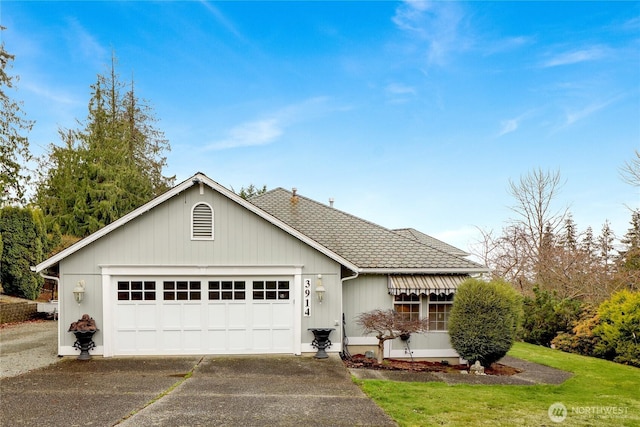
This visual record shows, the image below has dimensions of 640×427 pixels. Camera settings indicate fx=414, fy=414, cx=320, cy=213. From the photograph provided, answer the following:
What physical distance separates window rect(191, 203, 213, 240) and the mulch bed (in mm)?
5411

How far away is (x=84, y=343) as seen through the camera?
36.3ft

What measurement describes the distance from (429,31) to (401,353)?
12.8 metres

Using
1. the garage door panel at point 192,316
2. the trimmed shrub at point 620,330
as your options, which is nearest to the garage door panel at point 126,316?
the garage door panel at point 192,316

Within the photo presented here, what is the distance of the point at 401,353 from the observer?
12656mm

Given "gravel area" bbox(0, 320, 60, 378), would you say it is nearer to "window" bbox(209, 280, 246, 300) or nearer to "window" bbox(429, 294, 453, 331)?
"window" bbox(209, 280, 246, 300)

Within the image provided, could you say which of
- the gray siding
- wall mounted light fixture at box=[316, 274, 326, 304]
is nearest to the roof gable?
the gray siding

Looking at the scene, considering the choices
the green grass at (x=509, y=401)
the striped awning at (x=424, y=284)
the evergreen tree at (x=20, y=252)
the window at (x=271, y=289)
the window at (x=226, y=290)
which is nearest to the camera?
the green grass at (x=509, y=401)

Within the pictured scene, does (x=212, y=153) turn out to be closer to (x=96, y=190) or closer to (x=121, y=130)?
(x=96, y=190)

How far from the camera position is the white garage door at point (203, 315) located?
11.5 m

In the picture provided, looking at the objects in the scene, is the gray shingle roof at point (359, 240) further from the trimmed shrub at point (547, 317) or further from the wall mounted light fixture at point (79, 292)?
the trimmed shrub at point (547, 317)

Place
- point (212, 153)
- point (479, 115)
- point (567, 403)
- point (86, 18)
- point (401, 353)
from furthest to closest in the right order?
point (212, 153) → point (479, 115) → point (86, 18) → point (401, 353) → point (567, 403)

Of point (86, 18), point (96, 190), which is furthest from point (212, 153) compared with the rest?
point (86, 18)

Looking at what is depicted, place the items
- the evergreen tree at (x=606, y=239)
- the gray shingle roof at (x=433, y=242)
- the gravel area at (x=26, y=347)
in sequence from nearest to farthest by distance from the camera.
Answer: the gravel area at (x=26, y=347) → the gray shingle roof at (x=433, y=242) → the evergreen tree at (x=606, y=239)

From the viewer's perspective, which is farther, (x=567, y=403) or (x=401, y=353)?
(x=401, y=353)
